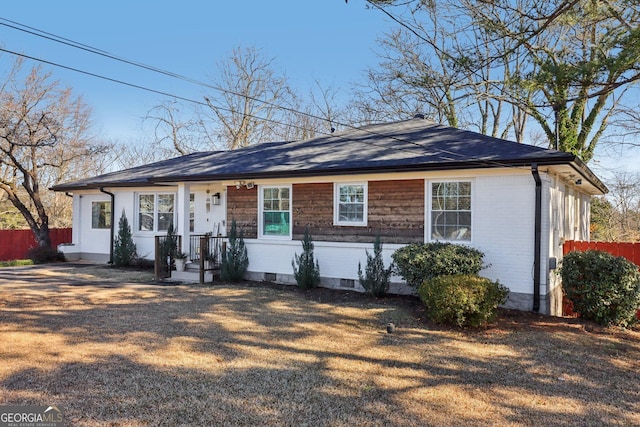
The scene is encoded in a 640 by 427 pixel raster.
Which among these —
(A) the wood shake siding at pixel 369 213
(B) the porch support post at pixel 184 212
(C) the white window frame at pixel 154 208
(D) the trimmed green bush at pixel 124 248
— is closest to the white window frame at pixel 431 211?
(A) the wood shake siding at pixel 369 213

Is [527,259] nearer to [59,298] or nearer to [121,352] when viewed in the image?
[121,352]

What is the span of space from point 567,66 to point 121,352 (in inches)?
316

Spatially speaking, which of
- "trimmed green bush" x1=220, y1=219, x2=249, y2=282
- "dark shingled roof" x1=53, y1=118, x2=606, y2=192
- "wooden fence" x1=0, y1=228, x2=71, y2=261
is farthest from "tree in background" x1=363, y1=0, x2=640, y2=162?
"wooden fence" x1=0, y1=228, x2=71, y2=261

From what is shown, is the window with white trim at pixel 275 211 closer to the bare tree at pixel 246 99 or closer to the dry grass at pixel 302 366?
the dry grass at pixel 302 366

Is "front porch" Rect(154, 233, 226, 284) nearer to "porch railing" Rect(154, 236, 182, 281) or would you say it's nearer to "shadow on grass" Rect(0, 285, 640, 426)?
"porch railing" Rect(154, 236, 182, 281)

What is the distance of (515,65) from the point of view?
15695 millimetres

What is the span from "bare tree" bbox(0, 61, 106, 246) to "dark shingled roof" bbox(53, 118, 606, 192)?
162 inches

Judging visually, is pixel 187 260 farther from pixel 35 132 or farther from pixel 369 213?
pixel 35 132

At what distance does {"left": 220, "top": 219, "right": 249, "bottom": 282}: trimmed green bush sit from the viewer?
10.8 m

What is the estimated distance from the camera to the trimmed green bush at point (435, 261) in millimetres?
7820

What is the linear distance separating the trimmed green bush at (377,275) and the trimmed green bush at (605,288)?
3.34 meters

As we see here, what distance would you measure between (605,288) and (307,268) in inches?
225

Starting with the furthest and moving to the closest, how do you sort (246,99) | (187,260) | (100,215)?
(246,99) → (100,215) → (187,260)

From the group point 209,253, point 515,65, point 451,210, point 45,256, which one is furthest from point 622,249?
point 45,256
